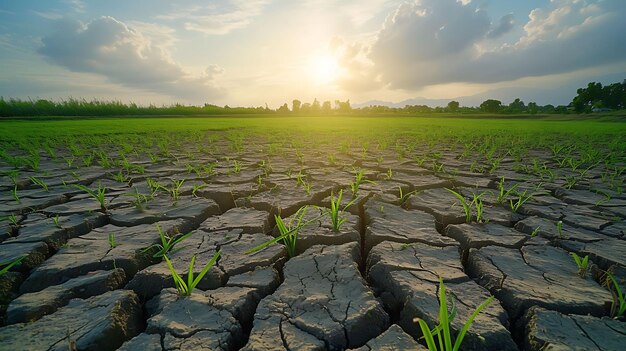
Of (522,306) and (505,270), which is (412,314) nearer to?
(522,306)

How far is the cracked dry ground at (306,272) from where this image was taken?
3.02 feet

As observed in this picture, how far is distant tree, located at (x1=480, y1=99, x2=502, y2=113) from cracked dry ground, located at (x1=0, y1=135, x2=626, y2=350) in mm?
28562

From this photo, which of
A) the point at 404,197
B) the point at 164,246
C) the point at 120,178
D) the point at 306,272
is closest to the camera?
the point at 306,272

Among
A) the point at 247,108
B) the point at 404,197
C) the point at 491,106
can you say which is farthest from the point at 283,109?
the point at 404,197

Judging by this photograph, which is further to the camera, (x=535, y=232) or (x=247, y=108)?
(x=247, y=108)

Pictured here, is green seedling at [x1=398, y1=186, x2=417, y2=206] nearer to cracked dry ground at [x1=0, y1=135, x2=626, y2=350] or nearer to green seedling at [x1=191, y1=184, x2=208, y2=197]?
cracked dry ground at [x1=0, y1=135, x2=626, y2=350]

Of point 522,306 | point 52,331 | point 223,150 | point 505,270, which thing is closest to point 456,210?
point 505,270

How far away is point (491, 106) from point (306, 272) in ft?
102

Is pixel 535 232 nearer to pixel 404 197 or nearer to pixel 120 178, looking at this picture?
pixel 404 197

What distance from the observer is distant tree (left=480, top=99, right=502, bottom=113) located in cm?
2695

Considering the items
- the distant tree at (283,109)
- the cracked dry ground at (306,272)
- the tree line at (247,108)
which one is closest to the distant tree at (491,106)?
the tree line at (247,108)

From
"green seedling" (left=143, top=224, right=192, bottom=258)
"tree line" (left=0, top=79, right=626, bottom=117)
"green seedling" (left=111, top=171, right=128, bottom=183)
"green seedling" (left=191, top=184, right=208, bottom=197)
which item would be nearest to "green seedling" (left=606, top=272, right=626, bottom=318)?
"green seedling" (left=143, top=224, right=192, bottom=258)

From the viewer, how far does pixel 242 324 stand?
1.01m

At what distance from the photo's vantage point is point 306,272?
1.26 m
